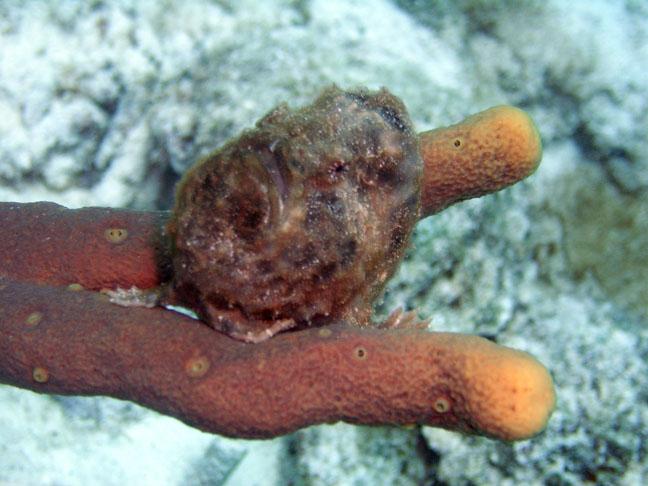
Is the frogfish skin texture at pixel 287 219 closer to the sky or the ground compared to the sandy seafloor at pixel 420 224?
closer to the sky

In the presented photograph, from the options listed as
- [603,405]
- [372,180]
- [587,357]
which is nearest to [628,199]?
[587,357]

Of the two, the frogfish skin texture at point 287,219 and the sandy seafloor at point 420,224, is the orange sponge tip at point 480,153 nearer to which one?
the frogfish skin texture at point 287,219

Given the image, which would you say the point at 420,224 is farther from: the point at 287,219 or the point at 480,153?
the point at 287,219

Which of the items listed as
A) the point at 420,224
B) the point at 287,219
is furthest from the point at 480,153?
the point at 420,224

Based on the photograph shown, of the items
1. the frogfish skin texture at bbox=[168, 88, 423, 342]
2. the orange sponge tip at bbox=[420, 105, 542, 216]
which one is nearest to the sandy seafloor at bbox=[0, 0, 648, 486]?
the orange sponge tip at bbox=[420, 105, 542, 216]

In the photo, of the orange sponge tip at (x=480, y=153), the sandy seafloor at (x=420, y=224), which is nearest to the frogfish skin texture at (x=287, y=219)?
the orange sponge tip at (x=480, y=153)

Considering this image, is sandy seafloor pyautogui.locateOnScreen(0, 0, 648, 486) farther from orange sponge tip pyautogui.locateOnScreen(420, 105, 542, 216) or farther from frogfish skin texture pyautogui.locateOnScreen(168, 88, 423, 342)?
frogfish skin texture pyautogui.locateOnScreen(168, 88, 423, 342)
